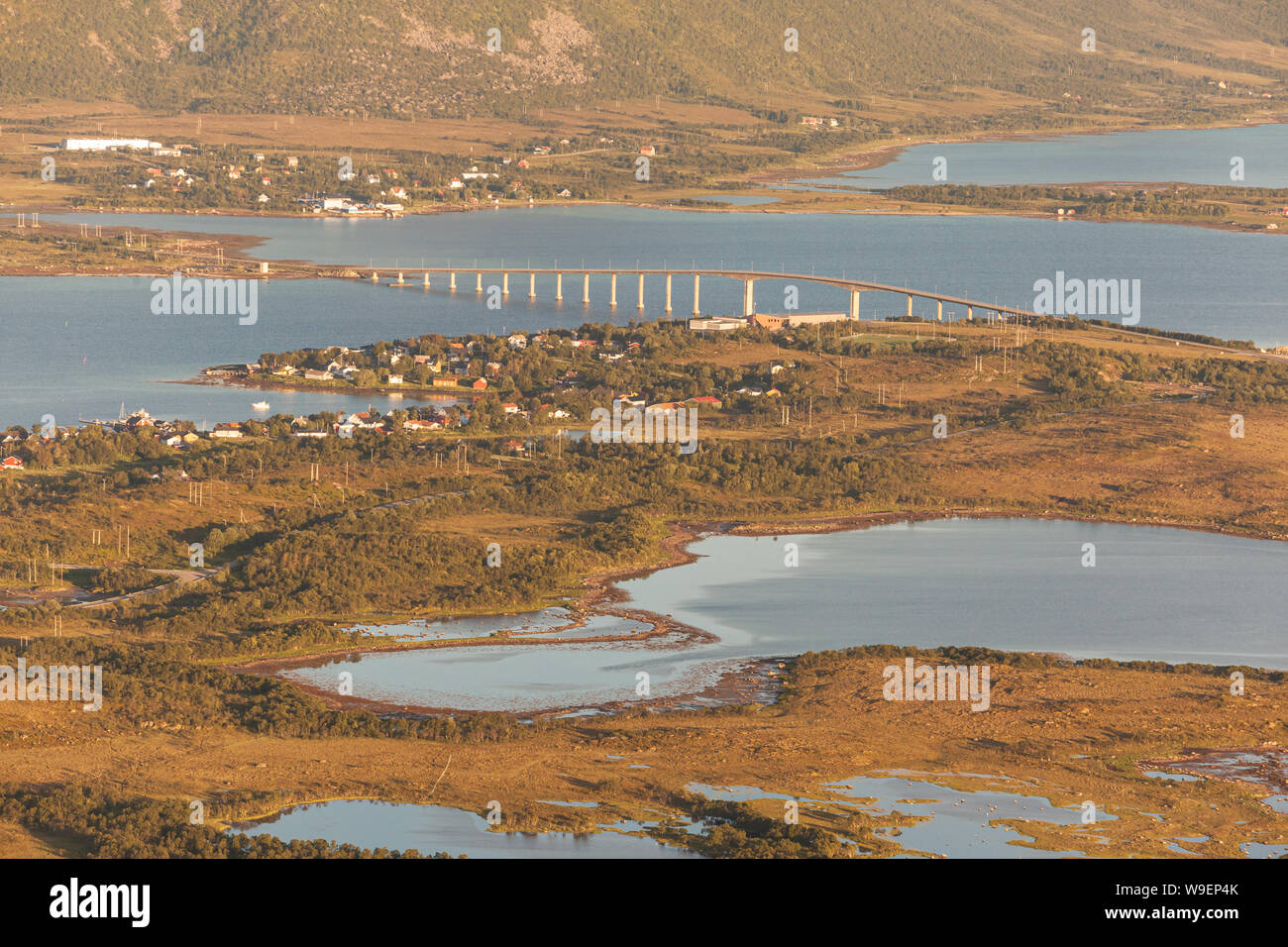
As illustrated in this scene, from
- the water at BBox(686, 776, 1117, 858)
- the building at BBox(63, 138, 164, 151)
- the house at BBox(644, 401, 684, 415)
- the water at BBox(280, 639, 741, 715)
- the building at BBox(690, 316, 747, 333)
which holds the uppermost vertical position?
the building at BBox(63, 138, 164, 151)

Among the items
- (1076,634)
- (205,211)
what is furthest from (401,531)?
(205,211)

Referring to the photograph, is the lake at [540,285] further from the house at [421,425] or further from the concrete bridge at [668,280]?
the house at [421,425]

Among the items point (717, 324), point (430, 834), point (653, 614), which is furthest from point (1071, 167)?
point (430, 834)

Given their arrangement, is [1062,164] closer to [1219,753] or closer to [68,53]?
[68,53]

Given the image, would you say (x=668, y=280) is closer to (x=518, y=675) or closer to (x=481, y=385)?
(x=481, y=385)

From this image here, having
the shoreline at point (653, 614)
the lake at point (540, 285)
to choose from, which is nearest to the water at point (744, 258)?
the lake at point (540, 285)

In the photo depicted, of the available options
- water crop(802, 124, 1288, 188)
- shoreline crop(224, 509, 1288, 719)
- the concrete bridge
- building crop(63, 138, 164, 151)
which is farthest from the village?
water crop(802, 124, 1288, 188)

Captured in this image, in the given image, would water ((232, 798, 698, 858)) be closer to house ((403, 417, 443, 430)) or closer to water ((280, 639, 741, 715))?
water ((280, 639, 741, 715))
